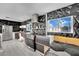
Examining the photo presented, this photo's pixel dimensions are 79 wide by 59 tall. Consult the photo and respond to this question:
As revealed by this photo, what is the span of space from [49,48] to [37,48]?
2.65 ft

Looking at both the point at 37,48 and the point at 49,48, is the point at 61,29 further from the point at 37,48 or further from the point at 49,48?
the point at 37,48

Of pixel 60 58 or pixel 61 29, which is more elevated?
pixel 61 29

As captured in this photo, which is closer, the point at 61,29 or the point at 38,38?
the point at 61,29

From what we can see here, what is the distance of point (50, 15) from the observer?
333 cm

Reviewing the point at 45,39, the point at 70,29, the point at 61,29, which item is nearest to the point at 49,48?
the point at 45,39

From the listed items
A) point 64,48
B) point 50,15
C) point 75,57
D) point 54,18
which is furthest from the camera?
point 50,15

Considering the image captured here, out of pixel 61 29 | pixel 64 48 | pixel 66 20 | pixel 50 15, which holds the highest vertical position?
pixel 50 15

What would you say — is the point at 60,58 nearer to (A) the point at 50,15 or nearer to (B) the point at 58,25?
(B) the point at 58,25

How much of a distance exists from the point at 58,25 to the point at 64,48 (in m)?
0.71

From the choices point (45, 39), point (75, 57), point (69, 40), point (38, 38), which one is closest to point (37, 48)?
point (38, 38)

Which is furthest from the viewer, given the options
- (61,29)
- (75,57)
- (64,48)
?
(61,29)

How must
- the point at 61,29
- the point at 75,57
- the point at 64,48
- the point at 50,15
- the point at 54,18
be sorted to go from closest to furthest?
the point at 75,57
the point at 64,48
the point at 61,29
the point at 54,18
the point at 50,15

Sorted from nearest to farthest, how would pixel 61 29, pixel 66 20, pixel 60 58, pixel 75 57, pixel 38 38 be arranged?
pixel 75 57
pixel 60 58
pixel 66 20
pixel 61 29
pixel 38 38

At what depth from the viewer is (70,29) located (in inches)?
97.5
